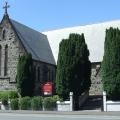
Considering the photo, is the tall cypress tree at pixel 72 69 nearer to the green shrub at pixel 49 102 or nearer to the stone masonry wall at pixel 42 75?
the green shrub at pixel 49 102

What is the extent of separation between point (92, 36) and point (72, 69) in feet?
49.3

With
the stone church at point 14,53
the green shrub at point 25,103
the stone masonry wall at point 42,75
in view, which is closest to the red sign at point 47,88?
the green shrub at point 25,103

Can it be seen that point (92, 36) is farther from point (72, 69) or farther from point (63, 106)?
point (63, 106)

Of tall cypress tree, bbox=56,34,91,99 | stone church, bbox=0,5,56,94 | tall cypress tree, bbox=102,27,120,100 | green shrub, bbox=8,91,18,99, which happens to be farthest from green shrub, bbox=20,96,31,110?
tall cypress tree, bbox=102,27,120,100

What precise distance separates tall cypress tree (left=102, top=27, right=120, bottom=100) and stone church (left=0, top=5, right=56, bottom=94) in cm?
1141

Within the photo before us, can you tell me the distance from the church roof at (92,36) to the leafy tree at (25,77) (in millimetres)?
9757

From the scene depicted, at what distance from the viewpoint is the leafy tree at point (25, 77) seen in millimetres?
27797

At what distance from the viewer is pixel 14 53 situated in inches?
1275

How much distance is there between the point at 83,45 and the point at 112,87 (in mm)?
5743

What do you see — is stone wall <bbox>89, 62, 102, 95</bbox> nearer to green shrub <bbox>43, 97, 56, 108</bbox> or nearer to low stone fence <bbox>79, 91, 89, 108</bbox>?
low stone fence <bbox>79, 91, 89, 108</bbox>

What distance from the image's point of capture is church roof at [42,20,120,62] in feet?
119

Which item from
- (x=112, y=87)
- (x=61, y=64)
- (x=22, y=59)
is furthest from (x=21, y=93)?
(x=112, y=87)

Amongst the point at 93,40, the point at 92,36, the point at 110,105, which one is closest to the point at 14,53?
the point at 93,40

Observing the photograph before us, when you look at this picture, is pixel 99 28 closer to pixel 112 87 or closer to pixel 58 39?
pixel 58 39
